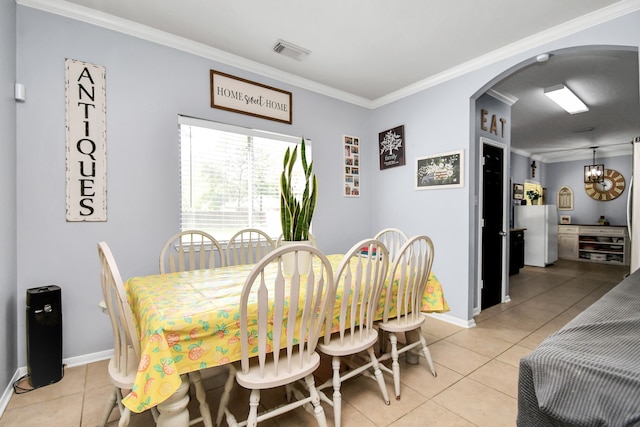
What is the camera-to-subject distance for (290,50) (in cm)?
277

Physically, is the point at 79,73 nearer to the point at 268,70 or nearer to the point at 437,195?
the point at 268,70

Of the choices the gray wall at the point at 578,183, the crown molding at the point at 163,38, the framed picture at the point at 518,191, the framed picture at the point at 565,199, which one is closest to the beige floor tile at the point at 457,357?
the crown molding at the point at 163,38

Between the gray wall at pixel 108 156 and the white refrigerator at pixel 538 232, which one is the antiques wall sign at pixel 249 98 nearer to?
the gray wall at pixel 108 156

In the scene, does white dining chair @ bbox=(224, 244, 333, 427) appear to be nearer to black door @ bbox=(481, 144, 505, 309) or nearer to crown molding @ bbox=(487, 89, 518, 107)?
black door @ bbox=(481, 144, 505, 309)

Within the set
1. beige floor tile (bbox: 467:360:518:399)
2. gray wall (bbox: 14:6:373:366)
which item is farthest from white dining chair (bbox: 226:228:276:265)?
beige floor tile (bbox: 467:360:518:399)

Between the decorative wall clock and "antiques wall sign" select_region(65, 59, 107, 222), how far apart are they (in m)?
9.64

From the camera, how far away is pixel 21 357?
2.03 meters

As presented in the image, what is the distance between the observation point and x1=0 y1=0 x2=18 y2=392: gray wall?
1781mm

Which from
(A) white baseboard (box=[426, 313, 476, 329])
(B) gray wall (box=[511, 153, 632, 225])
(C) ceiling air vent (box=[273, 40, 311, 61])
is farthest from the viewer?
(B) gray wall (box=[511, 153, 632, 225])

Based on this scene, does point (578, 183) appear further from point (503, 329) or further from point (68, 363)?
point (68, 363)

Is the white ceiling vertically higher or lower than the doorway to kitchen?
higher

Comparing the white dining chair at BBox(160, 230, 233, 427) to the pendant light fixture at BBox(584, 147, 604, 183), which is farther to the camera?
the pendant light fixture at BBox(584, 147, 604, 183)

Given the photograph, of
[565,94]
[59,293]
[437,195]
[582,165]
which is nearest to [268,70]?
[437,195]

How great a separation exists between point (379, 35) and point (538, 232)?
229 inches
